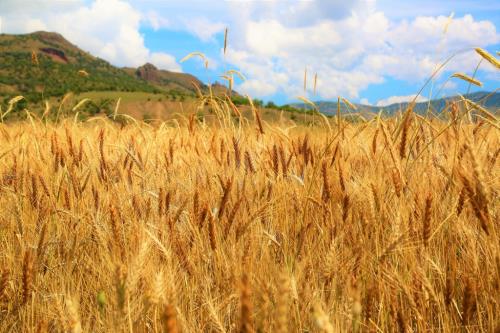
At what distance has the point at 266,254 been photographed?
4.33 ft

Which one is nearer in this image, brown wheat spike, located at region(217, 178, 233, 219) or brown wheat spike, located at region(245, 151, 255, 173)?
brown wheat spike, located at region(217, 178, 233, 219)

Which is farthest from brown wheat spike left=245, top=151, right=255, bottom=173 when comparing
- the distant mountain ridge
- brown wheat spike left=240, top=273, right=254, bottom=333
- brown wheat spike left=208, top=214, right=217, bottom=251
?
the distant mountain ridge

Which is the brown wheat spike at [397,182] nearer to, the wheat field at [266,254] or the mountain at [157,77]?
the wheat field at [266,254]

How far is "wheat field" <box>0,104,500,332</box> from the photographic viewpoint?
1.00 metres

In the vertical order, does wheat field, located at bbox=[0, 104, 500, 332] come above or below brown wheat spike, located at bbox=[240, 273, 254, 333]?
below

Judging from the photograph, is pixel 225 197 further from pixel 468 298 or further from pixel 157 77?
pixel 157 77

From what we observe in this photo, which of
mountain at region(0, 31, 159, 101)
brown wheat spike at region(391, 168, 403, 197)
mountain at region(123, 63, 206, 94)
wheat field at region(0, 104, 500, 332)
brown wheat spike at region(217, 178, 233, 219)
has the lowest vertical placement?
wheat field at region(0, 104, 500, 332)

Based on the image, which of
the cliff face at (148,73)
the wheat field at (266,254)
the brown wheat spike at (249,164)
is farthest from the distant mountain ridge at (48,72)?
the wheat field at (266,254)

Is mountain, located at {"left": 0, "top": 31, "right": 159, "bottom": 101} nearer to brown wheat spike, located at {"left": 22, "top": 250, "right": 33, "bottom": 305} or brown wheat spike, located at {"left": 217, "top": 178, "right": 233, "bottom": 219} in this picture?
brown wheat spike, located at {"left": 217, "top": 178, "right": 233, "bottom": 219}

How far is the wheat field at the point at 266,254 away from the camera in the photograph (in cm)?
100

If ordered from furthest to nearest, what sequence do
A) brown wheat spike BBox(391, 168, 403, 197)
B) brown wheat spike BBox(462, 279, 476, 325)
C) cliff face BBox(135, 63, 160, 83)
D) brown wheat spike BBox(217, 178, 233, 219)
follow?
1. cliff face BBox(135, 63, 160, 83)
2. brown wheat spike BBox(391, 168, 403, 197)
3. brown wheat spike BBox(217, 178, 233, 219)
4. brown wheat spike BBox(462, 279, 476, 325)

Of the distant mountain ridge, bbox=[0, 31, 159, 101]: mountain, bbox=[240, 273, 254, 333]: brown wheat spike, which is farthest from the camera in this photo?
the distant mountain ridge

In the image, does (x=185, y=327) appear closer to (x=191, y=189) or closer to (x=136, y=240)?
(x=136, y=240)

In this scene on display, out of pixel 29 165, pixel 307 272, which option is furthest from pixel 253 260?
pixel 29 165
